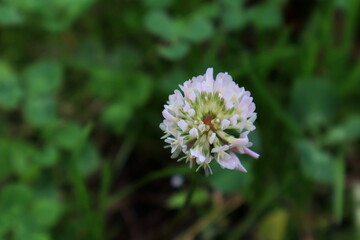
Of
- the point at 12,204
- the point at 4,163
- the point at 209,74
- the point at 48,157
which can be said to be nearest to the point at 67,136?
the point at 48,157

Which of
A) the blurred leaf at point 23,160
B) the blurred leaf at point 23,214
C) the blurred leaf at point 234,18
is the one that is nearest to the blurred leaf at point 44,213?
the blurred leaf at point 23,214

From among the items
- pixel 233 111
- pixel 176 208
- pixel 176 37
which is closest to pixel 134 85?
pixel 176 37

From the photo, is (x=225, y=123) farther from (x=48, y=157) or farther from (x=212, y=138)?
(x=48, y=157)

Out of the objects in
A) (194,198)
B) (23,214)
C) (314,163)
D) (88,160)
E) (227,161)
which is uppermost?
(88,160)

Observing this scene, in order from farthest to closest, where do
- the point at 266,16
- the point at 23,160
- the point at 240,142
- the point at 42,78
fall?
the point at 266,16, the point at 42,78, the point at 23,160, the point at 240,142

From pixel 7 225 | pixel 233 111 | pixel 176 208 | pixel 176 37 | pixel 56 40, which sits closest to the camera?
pixel 233 111

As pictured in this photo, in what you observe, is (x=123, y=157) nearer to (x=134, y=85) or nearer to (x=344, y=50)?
(x=134, y=85)
